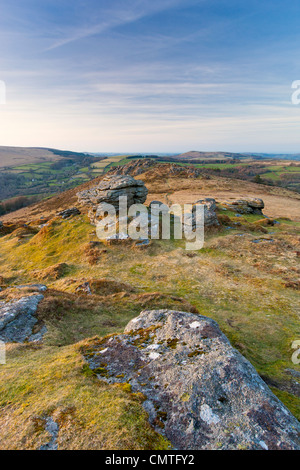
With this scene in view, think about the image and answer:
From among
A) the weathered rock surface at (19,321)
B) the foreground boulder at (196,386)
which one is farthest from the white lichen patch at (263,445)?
the weathered rock surface at (19,321)

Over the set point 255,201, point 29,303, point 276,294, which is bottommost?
point 276,294

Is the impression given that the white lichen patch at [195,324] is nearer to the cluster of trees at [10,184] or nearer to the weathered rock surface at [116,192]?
the weathered rock surface at [116,192]

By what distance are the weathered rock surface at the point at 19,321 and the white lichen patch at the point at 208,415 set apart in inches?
326

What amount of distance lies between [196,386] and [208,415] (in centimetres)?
82

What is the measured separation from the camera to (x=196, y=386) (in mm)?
6711

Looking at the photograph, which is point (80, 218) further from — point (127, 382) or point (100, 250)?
point (127, 382)

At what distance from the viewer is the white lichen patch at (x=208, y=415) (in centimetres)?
579

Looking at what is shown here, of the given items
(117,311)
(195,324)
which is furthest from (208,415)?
(117,311)

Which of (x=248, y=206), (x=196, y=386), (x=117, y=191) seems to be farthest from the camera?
(x=248, y=206)

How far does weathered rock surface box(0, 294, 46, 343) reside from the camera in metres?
11.1

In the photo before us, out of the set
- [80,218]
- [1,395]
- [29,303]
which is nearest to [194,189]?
[80,218]

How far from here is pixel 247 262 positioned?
24484 mm

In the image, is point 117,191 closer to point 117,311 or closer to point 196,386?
point 117,311
